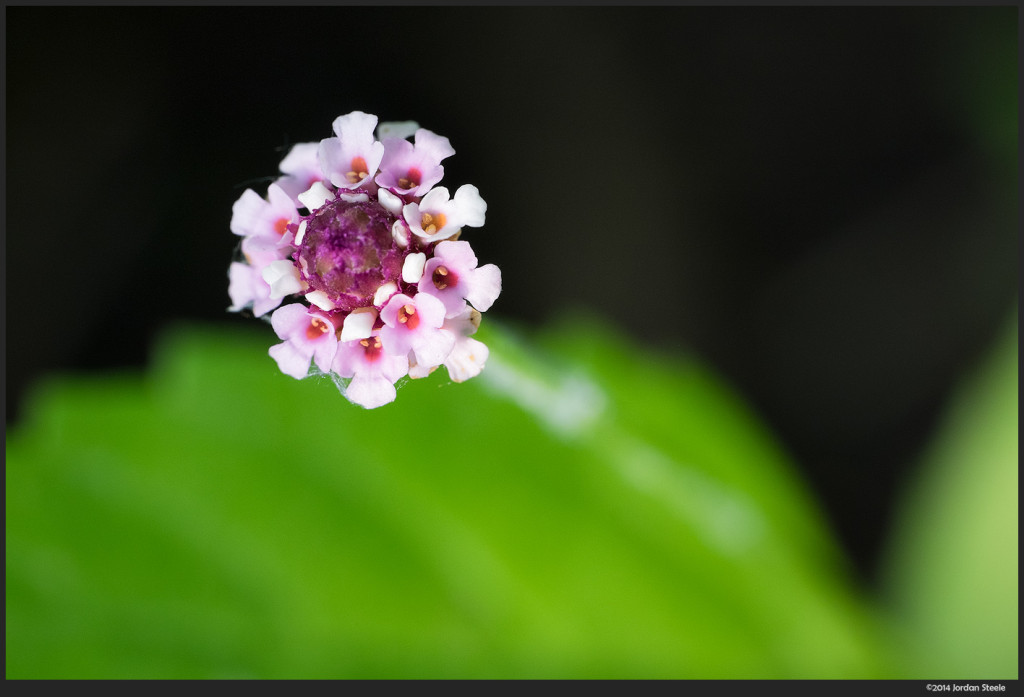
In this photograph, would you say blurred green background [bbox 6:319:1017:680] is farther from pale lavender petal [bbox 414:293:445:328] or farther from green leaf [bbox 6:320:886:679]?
pale lavender petal [bbox 414:293:445:328]

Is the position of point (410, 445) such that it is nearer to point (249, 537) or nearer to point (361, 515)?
point (361, 515)

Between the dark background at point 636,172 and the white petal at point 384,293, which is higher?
the dark background at point 636,172

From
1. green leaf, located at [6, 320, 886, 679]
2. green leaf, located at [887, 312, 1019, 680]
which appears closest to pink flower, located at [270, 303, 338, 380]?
green leaf, located at [6, 320, 886, 679]

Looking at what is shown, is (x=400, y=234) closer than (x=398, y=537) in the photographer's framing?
Yes

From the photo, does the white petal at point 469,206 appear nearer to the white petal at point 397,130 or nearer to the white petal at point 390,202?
the white petal at point 390,202

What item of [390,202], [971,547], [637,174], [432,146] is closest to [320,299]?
[390,202]

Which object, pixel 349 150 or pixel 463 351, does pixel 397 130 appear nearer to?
pixel 349 150

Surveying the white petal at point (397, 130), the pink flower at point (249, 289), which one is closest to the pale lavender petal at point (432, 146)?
the white petal at point (397, 130)

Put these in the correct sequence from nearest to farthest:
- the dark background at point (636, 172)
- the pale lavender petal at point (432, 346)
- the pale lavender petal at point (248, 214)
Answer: the pale lavender petal at point (432, 346), the pale lavender petal at point (248, 214), the dark background at point (636, 172)

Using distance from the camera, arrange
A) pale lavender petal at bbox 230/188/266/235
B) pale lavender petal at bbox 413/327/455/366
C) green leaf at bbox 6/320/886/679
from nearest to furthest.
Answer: pale lavender petal at bbox 413/327/455/366 → pale lavender petal at bbox 230/188/266/235 → green leaf at bbox 6/320/886/679
